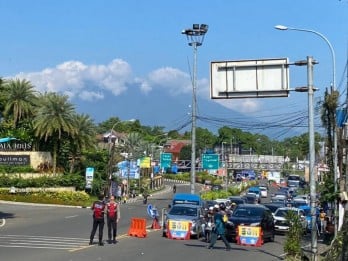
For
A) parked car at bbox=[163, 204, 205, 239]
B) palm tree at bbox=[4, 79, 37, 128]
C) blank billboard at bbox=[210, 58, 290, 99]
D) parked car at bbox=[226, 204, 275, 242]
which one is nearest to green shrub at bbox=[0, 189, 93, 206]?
palm tree at bbox=[4, 79, 37, 128]

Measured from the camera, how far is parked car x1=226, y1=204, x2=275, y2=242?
2754 cm

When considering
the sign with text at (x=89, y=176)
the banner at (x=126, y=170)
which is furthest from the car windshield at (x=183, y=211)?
the banner at (x=126, y=170)

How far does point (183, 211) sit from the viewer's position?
29688 mm

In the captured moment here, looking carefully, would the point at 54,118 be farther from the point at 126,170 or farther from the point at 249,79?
the point at 249,79

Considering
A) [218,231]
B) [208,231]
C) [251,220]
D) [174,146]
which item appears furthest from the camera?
[174,146]

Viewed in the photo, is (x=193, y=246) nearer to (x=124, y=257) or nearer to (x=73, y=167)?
(x=124, y=257)

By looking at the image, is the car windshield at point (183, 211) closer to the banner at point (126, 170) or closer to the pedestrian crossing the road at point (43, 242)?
the pedestrian crossing the road at point (43, 242)

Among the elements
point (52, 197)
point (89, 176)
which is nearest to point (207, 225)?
point (89, 176)

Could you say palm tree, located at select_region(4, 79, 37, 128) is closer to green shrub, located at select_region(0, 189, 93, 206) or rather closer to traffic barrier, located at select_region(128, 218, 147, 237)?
green shrub, located at select_region(0, 189, 93, 206)

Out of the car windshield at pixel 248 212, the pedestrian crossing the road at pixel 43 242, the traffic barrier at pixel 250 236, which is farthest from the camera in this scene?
the car windshield at pixel 248 212

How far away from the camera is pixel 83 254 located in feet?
62.2

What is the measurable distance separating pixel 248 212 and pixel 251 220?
125 centimetres

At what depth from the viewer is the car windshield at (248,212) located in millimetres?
28781

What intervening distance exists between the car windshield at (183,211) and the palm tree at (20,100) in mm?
43907
